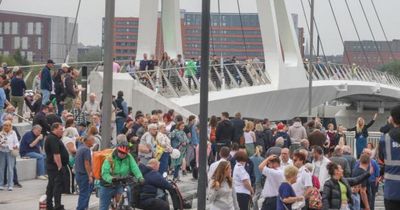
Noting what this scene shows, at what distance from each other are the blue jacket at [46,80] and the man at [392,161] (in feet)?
62.2

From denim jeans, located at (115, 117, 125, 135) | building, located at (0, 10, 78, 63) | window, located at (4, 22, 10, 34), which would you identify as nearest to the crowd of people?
denim jeans, located at (115, 117, 125, 135)

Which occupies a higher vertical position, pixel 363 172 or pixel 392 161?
pixel 392 161

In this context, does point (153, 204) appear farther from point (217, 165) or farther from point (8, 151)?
point (8, 151)

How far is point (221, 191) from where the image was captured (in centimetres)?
1564

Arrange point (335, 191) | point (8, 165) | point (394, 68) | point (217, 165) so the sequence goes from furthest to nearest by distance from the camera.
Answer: point (394, 68) < point (8, 165) < point (217, 165) < point (335, 191)

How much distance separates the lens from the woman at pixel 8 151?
21359 mm

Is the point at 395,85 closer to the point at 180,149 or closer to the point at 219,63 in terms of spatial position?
the point at 219,63

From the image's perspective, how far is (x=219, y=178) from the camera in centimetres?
1564

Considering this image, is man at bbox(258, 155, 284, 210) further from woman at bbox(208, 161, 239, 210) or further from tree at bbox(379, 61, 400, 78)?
tree at bbox(379, 61, 400, 78)

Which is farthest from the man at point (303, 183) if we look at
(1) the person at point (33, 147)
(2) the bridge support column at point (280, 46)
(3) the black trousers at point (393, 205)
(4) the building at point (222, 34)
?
(4) the building at point (222, 34)

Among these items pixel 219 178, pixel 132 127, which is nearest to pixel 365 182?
pixel 219 178

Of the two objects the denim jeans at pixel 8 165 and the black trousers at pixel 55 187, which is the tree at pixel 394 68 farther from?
the black trousers at pixel 55 187

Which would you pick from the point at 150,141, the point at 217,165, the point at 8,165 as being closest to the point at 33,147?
the point at 8,165

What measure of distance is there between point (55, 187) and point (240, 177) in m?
3.06
